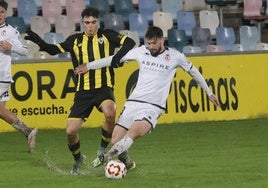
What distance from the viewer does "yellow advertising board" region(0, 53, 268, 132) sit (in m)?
16.5

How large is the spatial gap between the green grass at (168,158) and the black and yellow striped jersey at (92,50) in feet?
3.30

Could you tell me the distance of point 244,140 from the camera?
14.6m

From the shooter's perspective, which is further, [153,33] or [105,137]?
[105,137]

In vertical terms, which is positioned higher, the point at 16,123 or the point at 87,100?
the point at 87,100

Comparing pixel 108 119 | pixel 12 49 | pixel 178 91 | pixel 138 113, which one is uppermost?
pixel 12 49

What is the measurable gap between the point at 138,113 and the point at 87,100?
103 cm

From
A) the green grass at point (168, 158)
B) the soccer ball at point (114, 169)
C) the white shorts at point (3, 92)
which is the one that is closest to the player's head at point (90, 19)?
the green grass at point (168, 158)

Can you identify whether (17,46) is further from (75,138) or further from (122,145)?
(122,145)

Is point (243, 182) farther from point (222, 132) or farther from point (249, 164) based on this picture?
point (222, 132)

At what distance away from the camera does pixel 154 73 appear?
35.6 feet

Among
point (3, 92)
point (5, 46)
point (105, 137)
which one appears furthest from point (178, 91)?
point (105, 137)

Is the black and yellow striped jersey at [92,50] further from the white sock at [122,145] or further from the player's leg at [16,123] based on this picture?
the player's leg at [16,123]

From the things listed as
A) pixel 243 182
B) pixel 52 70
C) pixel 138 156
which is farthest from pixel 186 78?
pixel 243 182

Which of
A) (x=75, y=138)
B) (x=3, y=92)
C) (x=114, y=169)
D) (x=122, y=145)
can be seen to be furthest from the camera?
(x=3, y=92)
